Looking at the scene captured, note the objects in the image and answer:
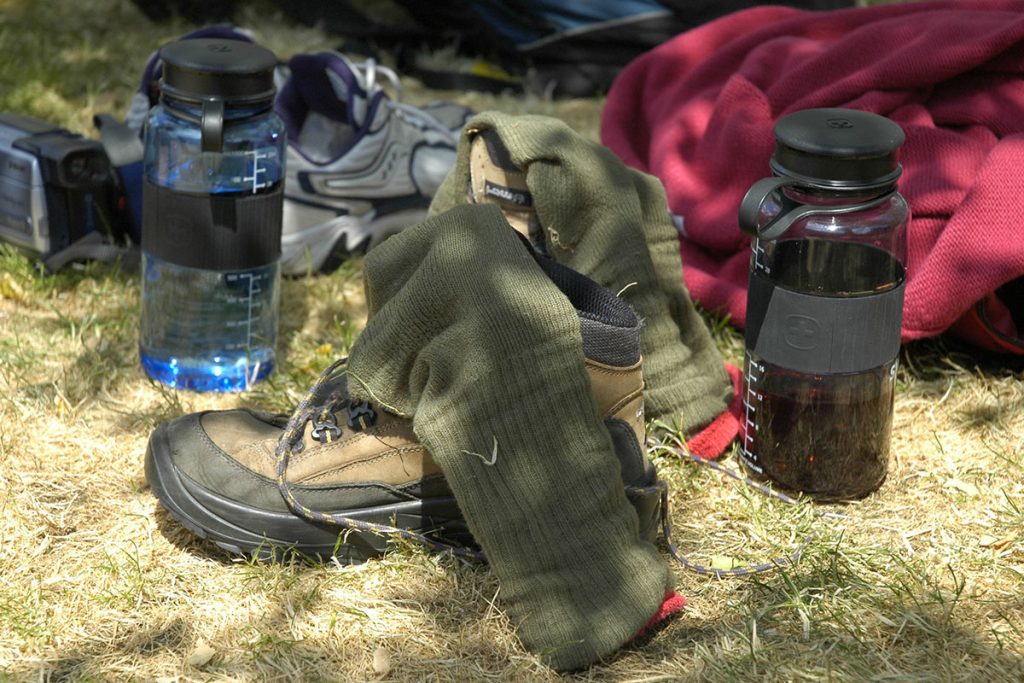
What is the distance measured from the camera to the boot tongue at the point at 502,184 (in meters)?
2.54

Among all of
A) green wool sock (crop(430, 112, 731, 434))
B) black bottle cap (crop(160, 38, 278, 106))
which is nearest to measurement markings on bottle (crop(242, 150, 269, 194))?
black bottle cap (crop(160, 38, 278, 106))

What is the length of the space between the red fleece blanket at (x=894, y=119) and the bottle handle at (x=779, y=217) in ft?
1.71

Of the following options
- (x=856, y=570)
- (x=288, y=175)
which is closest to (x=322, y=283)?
(x=288, y=175)

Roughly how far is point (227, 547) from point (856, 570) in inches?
45.4

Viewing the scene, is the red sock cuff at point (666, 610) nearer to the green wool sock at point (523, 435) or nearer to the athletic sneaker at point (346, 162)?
the green wool sock at point (523, 435)

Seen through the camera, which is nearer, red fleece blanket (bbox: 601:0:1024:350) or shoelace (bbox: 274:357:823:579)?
shoelace (bbox: 274:357:823:579)

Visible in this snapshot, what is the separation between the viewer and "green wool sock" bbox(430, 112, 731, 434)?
246 cm

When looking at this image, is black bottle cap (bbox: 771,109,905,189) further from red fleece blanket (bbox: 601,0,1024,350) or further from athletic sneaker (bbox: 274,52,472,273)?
athletic sneaker (bbox: 274,52,472,273)

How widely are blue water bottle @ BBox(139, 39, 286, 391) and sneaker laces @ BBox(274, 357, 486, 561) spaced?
55cm

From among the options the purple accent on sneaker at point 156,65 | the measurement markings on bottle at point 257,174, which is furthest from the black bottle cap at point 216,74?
the purple accent on sneaker at point 156,65

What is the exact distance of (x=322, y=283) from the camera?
11.2 feet

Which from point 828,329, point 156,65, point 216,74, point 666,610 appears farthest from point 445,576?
point 156,65

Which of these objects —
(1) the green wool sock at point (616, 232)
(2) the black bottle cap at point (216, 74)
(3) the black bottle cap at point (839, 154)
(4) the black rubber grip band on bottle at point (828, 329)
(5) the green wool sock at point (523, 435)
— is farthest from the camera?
(2) the black bottle cap at point (216, 74)

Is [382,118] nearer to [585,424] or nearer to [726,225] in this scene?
[726,225]
